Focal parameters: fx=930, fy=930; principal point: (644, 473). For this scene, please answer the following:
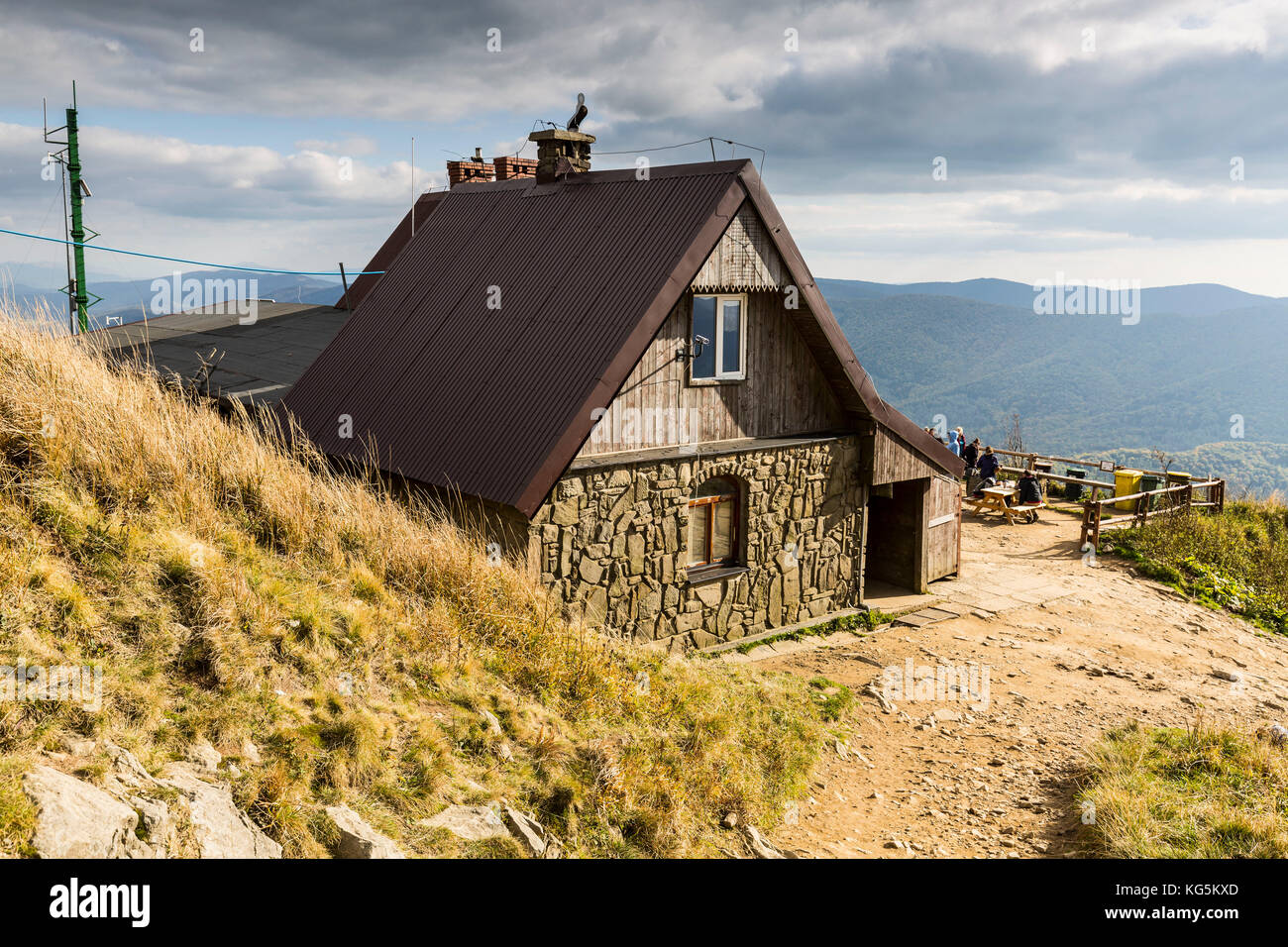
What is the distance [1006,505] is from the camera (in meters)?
25.3

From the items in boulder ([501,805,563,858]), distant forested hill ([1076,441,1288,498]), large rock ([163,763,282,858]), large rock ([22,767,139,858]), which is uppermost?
large rock ([22,767,139,858])

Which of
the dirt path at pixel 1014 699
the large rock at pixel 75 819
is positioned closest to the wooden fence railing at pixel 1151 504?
the dirt path at pixel 1014 699

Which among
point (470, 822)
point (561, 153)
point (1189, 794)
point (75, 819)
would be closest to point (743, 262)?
point (561, 153)

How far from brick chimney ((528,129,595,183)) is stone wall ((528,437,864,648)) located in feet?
19.7

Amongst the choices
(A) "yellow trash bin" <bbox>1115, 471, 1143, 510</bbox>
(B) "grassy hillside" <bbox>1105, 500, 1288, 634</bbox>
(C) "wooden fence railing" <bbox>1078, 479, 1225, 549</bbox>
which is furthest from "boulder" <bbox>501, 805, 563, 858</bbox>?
(A) "yellow trash bin" <bbox>1115, 471, 1143, 510</bbox>

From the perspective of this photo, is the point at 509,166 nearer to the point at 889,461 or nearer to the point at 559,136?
the point at 559,136

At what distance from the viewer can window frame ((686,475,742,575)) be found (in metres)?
14.0

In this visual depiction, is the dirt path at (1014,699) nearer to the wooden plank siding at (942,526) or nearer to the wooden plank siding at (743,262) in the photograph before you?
the wooden plank siding at (942,526)

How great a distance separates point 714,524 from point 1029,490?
1481 centimetres

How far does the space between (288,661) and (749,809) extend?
4.13m

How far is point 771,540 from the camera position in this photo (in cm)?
1500

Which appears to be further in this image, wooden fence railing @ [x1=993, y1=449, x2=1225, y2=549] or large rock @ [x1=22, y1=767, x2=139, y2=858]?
wooden fence railing @ [x1=993, y1=449, x2=1225, y2=549]

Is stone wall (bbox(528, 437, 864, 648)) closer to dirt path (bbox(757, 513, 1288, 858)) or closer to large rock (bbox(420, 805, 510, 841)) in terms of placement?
dirt path (bbox(757, 513, 1288, 858))

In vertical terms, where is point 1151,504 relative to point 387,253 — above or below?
below
